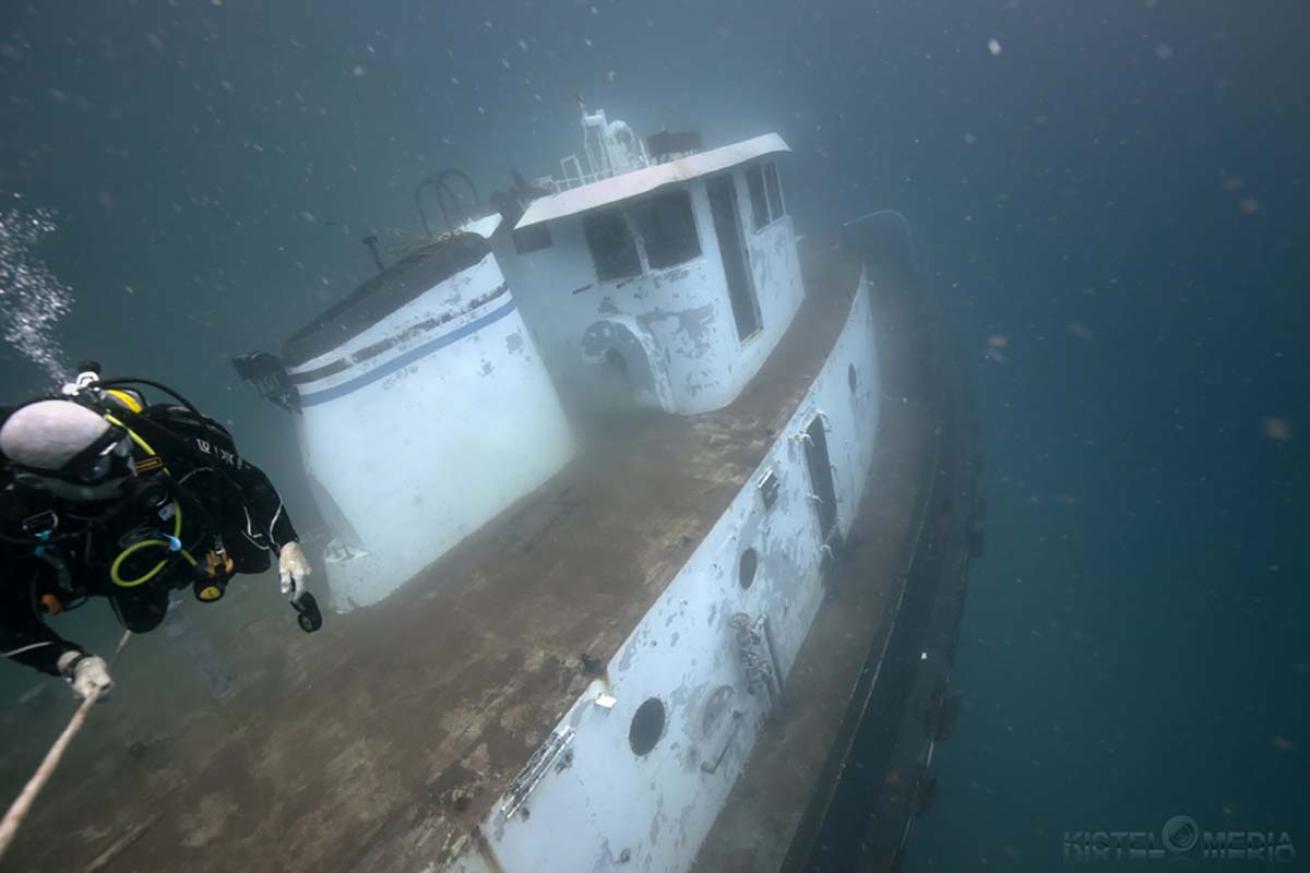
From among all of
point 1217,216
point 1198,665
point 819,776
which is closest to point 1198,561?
point 1198,665

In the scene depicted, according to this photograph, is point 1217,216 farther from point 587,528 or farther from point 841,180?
point 587,528

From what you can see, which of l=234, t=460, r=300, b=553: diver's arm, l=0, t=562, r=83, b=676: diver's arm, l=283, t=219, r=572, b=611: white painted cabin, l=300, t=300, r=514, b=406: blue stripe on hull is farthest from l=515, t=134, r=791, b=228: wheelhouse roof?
l=0, t=562, r=83, b=676: diver's arm

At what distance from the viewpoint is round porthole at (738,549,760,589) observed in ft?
20.9

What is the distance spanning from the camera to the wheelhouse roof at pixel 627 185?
7.22 metres

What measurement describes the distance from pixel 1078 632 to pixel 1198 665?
2737 mm

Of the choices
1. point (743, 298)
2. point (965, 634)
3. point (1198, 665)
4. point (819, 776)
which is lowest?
point (1198, 665)

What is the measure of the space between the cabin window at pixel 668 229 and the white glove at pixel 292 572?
237 inches

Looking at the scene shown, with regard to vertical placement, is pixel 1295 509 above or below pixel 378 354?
below

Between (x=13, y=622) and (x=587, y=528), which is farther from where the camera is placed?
(x=587, y=528)

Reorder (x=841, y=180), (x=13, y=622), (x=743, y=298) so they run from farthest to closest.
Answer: (x=841, y=180) < (x=743, y=298) < (x=13, y=622)

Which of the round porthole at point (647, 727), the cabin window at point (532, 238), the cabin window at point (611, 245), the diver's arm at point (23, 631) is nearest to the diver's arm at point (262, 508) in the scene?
the diver's arm at point (23, 631)

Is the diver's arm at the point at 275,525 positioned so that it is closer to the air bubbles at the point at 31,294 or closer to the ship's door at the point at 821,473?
the ship's door at the point at 821,473

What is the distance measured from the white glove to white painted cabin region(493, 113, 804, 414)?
567cm

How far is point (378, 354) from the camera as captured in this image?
6.26m
